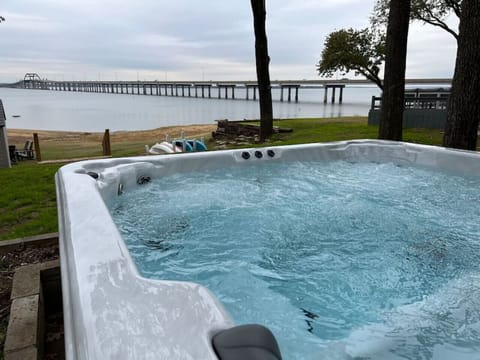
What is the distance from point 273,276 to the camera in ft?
5.26

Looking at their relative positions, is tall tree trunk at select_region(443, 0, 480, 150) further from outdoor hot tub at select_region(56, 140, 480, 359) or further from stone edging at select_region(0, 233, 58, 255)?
stone edging at select_region(0, 233, 58, 255)

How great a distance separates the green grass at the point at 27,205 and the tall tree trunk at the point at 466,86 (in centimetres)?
396

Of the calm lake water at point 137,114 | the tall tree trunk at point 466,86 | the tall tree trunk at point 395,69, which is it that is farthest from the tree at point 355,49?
the tall tree trunk at point 466,86

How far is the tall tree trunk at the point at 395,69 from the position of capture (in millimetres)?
4531

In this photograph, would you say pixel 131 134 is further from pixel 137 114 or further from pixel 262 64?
pixel 137 114

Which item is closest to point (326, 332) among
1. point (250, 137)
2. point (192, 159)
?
point (192, 159)

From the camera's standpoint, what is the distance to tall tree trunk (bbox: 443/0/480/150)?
3.39 metres

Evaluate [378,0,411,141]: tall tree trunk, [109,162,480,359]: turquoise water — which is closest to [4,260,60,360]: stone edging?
[109,162,480,359]: turquoise water

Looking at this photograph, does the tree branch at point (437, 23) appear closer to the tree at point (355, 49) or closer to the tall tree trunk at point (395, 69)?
the tree at point (355, 49)

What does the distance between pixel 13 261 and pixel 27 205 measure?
98cm

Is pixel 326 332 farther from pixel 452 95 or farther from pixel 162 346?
pixel 452 95

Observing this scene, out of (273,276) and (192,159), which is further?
(192,159)

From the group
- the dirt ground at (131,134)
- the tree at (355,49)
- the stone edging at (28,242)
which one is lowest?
the dirt ground at (131,134)

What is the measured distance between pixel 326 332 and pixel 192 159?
80.8 inches
